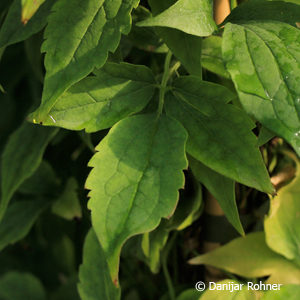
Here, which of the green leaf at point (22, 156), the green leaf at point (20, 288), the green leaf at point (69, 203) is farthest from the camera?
the green leaf at point (20, 288)

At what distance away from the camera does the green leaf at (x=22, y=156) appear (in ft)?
1.87

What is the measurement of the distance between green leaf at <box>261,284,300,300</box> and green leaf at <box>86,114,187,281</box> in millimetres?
198

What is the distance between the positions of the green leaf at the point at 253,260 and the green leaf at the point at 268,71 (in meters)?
0.26

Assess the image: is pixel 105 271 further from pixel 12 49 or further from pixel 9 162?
pixel 12 49

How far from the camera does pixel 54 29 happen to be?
0.41 m

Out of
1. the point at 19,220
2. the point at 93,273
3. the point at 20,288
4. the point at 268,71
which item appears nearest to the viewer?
the point at 268,71

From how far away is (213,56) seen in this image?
19.0 inches

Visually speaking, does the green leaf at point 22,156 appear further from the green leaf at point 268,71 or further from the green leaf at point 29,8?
the green leaf at point 268,71

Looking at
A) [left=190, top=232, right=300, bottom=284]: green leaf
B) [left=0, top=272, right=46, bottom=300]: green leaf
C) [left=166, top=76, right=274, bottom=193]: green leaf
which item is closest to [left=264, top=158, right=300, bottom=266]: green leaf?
[left=190, top=232, right=300, bottom=284]: green leaf

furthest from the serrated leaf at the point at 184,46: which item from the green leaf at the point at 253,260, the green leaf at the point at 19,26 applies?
the green leaf at the point at 253,260

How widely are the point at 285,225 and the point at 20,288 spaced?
578 millimetres

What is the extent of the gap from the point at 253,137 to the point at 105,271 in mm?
264

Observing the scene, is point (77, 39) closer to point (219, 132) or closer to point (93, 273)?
point (219, 132)

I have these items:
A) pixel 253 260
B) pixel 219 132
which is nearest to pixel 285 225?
pixel 253 260
